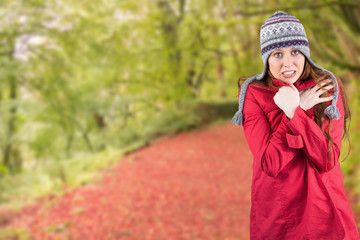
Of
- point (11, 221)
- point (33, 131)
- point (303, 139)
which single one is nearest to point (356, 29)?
point (303, 139)

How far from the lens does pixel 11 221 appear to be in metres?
6.86

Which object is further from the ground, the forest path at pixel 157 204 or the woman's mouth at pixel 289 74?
the woman's mouth at pixel 289 74

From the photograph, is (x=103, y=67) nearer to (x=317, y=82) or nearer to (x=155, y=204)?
(x=155, y=204)

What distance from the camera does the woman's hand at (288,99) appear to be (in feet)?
3.63

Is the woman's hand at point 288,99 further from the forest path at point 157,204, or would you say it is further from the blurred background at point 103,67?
the blurred background at point 103,67

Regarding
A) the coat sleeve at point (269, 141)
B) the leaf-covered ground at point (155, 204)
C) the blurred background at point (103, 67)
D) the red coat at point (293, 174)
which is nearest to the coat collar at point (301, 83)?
the red coat at point (293, 174)

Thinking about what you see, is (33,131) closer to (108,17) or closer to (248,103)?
(108,17)

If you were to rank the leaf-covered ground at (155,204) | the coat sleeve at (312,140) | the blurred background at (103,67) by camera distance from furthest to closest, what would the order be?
the blurred background at (103,67)
the leaf-covered ground at (155,204)
the coat sleeve at (312,140)

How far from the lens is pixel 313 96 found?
1142 millimetres

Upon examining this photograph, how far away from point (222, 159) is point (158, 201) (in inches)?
135

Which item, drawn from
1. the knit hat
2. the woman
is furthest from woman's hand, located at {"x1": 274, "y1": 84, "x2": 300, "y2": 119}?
the knit hat

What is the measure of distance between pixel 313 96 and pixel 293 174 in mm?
291

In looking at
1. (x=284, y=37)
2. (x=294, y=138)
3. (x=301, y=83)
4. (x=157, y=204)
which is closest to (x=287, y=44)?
(x=284, y=37)

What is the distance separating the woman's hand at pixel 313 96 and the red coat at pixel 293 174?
0.04m
